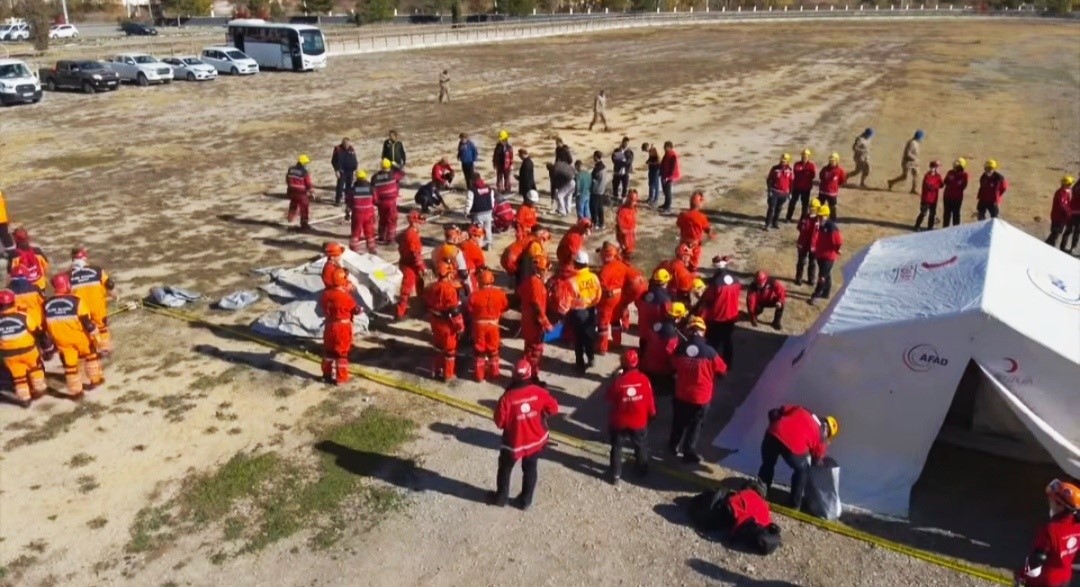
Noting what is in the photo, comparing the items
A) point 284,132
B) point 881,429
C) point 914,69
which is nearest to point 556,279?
point 881,429

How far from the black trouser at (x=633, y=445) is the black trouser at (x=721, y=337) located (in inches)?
98.1

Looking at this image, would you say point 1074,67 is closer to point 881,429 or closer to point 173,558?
point 881,429

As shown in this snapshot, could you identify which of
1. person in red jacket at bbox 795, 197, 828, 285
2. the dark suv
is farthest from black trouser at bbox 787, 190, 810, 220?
the dark suv

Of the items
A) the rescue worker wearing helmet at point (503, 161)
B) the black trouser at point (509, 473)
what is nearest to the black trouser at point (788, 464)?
the black trouser at point (509, 473)

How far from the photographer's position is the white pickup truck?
3806 cm

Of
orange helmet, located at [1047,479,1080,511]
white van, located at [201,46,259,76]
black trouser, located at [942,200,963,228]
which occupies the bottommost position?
orange helmet, located at [1047,479,1080,511]

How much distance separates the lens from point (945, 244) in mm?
9688

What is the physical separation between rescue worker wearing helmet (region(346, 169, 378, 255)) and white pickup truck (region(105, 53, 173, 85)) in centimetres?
2845

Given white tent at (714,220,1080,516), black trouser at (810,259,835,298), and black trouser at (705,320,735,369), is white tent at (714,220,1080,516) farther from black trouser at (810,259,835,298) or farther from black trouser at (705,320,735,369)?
black trouser at (810,259,835,298)

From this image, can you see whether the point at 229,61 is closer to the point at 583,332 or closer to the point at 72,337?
the point at 72,337

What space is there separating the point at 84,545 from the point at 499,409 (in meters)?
4.16

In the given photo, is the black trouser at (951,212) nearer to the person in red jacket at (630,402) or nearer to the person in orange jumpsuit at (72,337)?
the person in red jacket at (630,402)

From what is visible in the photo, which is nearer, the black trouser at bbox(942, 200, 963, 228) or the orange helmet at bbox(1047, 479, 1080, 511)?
the orange helmet at bbox(1047, 479, 1080, 511)

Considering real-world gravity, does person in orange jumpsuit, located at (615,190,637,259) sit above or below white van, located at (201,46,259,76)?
below
